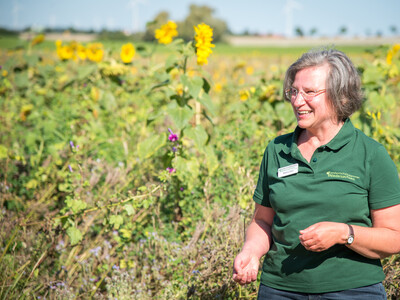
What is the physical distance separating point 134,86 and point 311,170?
3.98m

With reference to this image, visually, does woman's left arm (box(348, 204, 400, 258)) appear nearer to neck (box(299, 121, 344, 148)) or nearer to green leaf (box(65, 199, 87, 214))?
neck (box(299, 121, 344, 148))

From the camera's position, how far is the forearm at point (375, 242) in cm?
147

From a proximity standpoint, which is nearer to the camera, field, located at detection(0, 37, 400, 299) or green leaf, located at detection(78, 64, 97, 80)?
field, located at detection(0, 37, 400, 299)

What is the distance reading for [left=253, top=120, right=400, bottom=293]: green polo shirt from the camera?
153 cm

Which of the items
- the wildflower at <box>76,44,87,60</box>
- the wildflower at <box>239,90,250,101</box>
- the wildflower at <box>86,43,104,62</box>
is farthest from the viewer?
the wildflower at <box>76,44,87,60</box>

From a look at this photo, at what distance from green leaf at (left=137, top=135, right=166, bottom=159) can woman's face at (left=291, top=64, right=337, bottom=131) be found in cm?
131

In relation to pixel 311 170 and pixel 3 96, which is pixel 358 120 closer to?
pixel 311 170

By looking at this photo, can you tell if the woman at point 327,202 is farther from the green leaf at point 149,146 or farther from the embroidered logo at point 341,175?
the green leaf at point 149,146

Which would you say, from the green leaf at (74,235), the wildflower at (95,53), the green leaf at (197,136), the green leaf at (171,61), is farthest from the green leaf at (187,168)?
the wildflower at (95,53)

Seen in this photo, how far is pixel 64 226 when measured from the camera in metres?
2.37

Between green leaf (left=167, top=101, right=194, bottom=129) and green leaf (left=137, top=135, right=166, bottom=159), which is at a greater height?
green leaf (left=167, top=101, right=194, bottom=129)

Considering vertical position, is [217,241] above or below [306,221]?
below

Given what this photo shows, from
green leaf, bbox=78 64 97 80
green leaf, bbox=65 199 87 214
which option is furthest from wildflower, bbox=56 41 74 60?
green leaf, bbox=65 199 87 214

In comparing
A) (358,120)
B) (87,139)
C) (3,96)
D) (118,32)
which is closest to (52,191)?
(87,139)
